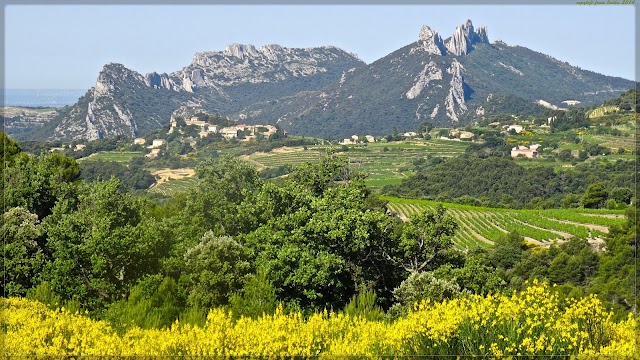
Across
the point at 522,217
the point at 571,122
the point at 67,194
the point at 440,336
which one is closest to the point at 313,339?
the point at 440,336

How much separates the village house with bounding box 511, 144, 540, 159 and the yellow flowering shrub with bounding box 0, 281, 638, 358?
9345 centimetres

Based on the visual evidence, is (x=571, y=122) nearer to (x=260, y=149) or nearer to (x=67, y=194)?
(x=260, y=149)

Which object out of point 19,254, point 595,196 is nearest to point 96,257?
point 19,254

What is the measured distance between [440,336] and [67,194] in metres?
16.2

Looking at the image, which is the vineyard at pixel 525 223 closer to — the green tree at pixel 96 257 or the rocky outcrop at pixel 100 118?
the green tree at pixel 96 257

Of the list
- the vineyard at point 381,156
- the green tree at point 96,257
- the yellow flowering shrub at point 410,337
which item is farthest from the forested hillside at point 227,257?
the vineyard at point 381,156

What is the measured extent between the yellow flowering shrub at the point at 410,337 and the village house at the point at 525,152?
93451 millimetres

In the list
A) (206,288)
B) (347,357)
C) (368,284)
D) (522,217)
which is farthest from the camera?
(522,217)

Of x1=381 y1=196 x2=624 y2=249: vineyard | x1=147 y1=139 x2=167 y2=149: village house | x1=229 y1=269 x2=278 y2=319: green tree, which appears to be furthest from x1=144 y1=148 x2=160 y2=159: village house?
x1=229 y1=269 x2=278 y2=319: green tree

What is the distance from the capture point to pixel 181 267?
52.1ft

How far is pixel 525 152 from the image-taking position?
9981 centimetres

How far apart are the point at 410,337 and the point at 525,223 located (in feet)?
172

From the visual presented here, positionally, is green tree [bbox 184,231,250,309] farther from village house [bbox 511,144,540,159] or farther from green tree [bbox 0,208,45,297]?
village house [bbox 511,144,540,159]

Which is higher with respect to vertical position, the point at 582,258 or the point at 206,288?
the point at 206,288
